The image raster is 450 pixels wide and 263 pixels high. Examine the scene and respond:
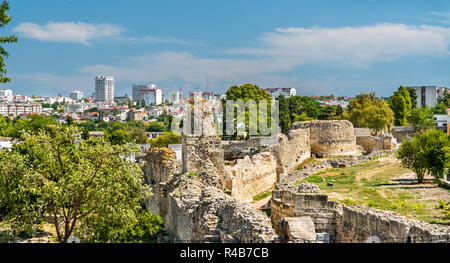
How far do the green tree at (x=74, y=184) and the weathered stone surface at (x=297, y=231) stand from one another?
4729mm

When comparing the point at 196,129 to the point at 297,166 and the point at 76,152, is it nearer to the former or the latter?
the point at 76,152

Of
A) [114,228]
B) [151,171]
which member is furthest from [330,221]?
[151,171]

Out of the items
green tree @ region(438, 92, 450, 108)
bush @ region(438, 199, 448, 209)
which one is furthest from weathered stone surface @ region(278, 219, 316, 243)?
green tree @ region(438, 92, 450, 108)

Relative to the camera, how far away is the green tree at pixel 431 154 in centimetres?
2591

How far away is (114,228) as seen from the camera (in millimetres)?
14961

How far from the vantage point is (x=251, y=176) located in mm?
27297

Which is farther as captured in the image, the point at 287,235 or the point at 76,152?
the point at 76,152

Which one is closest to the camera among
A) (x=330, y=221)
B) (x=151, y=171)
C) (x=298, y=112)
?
(x=330, y=221)

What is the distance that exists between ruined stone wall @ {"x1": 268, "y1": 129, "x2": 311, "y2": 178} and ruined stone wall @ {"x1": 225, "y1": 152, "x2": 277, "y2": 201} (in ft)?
4.22

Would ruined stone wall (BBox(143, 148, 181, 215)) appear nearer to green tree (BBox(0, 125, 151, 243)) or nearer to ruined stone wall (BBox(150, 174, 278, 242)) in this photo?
ruined stone wall (BBox(150, 174, 278, 242))

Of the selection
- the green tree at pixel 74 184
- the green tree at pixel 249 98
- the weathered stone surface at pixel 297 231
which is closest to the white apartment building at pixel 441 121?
the green tree at pixel 249 98

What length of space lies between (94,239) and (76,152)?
250cm

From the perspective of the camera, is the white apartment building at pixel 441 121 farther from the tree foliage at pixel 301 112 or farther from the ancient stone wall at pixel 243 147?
the ancient stone wall at pixel 243 147

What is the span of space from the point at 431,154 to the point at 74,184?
728 inches
